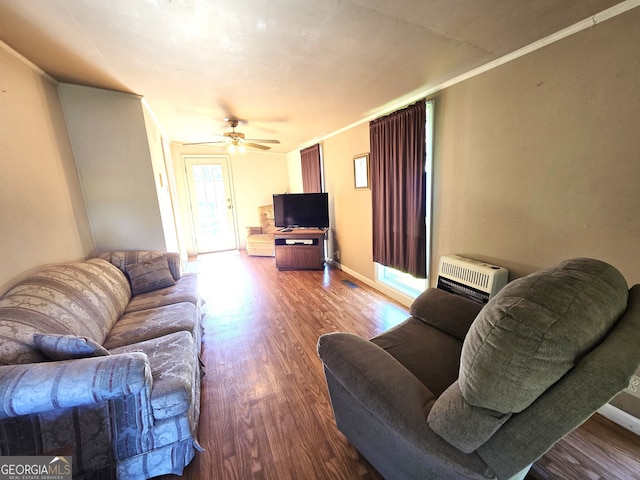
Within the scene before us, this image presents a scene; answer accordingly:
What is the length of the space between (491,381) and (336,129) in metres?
3.62

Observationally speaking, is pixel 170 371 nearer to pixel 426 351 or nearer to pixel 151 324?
pixel 151 324

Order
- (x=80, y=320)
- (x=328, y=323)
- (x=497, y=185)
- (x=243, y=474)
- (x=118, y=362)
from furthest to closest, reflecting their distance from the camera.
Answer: (x=328, y=323) → (x=497, y=185) → (x=80, y=320) → (x=243, y=474) → (x=118, y=362)

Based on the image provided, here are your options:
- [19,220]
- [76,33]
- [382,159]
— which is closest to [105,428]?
[19,220]

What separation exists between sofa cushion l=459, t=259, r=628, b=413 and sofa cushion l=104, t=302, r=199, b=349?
68.1 inches

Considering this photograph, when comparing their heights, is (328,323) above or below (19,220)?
below

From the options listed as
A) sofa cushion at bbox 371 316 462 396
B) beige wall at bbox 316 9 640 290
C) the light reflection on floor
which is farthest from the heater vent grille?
the light reflection on floor

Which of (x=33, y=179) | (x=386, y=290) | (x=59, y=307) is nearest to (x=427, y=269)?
(x=386, y=290)

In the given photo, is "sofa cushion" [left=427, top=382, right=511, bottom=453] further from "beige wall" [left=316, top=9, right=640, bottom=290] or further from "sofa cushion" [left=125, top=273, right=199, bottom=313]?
"sofa cushion" [left=125, top=273, right=199, bottom=313]

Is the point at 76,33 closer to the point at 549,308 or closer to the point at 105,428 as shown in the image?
the point at 105,428

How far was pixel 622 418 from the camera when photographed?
55.5 inches

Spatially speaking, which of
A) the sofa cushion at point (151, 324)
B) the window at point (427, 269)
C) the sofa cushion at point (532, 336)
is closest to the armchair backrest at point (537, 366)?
the sofa cushion at point (532, 336)

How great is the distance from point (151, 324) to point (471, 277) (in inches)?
93.2

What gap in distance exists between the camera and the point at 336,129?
146 inches

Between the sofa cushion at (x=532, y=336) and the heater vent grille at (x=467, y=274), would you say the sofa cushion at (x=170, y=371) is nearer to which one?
the sofa cushion at (x=532, y=336)
